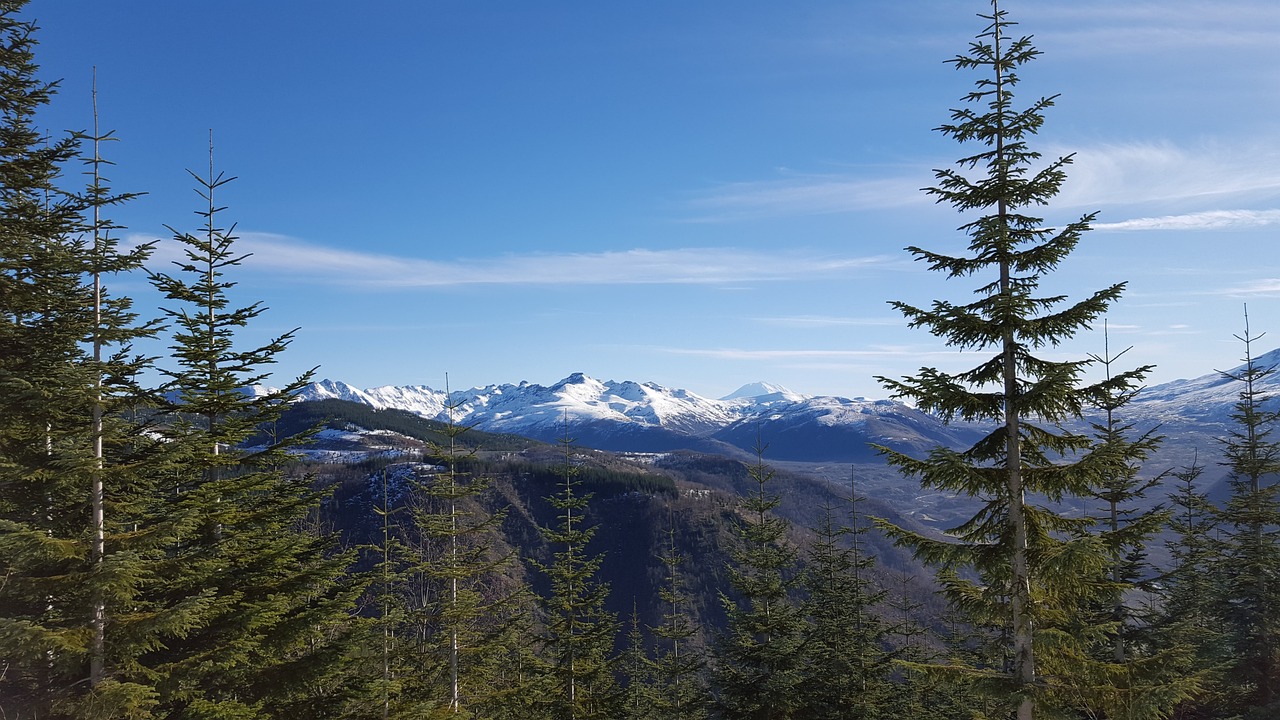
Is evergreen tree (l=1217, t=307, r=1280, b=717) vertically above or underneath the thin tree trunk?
underneath

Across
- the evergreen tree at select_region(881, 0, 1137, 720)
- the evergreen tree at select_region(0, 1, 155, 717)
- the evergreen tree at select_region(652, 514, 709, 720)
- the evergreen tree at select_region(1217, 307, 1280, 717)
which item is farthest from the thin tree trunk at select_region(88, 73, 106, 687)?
the evergreen tree at select_region(1217, 307, 1280, 717)

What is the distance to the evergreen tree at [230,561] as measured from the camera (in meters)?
12.2

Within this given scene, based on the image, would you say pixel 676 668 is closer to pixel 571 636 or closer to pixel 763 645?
pixel 571 636

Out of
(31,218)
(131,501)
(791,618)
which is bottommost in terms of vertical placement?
(791,618)

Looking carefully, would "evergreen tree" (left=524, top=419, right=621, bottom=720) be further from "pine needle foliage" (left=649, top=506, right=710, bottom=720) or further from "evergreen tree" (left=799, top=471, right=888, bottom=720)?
"evergreen tree" (left=799, top=471, right=888, bottom=720)

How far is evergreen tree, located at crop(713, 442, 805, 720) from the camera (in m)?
23.7

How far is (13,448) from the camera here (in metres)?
11.3

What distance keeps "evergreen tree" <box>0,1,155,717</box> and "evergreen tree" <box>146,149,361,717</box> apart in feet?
2.96

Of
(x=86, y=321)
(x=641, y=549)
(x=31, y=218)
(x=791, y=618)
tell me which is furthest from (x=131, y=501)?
(x=641, y=549)

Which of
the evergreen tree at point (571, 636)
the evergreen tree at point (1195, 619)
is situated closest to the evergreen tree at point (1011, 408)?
the evergreen tree at point (1195, 619)

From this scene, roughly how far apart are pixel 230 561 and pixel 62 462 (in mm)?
3668

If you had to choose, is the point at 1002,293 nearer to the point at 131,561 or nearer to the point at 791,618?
the point at 131,561

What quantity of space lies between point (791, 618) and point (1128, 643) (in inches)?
414

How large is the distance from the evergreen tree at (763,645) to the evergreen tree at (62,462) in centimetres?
1836
